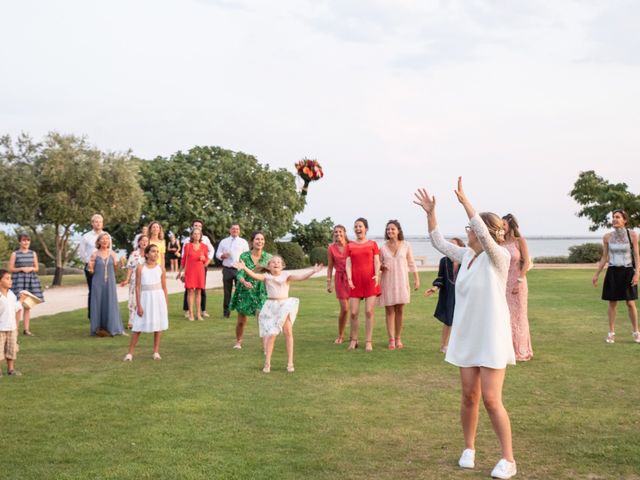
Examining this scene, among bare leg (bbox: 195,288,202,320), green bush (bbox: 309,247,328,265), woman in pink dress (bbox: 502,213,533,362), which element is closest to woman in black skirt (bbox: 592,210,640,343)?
woman in pink dress (bbox: 502,213,533,362)

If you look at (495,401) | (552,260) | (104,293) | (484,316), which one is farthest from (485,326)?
(552,260)

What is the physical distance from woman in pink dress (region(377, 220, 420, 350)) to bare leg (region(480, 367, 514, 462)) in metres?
6.37

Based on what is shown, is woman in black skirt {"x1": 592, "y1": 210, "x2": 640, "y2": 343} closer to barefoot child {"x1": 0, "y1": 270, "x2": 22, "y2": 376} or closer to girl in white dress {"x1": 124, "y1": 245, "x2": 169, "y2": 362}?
girl in white dress {"x1": 124, "y1": 245, "x2": 169, "y2": 362}

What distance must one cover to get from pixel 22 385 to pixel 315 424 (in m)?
3.93

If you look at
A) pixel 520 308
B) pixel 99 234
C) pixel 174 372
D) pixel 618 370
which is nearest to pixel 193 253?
pixel 99 234

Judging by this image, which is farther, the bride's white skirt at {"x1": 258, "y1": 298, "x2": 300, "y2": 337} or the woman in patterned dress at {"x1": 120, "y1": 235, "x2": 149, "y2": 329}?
the woman in patterned dress at {"x1": 120, "y1": 235, "x2": 149, "y2": 329}

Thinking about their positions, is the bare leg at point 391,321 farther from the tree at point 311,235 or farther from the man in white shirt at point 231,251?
the tree at point 311,235

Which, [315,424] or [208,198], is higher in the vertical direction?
[208,198]

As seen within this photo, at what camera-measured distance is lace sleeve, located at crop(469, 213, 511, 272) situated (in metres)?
5.29

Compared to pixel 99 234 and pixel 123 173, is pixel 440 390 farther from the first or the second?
pixel 123 173

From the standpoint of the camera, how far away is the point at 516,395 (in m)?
8.34

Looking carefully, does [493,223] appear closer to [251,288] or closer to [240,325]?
[251,288]

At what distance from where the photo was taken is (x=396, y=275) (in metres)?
A: 12.0

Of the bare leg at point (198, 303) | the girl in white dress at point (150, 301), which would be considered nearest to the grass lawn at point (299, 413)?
the girl in white dress at point (150, 301)
